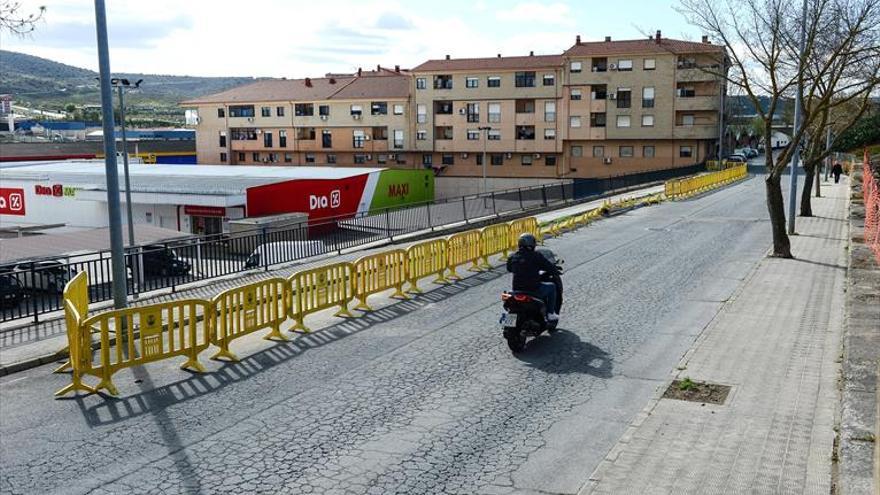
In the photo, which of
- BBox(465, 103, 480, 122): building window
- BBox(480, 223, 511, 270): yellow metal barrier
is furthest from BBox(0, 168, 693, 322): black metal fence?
BBox(465, 103, 480, 122): building window

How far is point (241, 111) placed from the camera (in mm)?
88688

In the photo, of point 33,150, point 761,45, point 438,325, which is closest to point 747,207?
point 761,45

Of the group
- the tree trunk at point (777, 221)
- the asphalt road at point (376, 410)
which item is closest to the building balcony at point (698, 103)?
the tree trunk at point (777, 221)

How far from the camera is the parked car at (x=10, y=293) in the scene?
14370mm

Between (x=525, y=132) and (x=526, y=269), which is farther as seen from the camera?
(x=525, y=132)

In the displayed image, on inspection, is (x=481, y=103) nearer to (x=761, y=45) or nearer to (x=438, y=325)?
(x=761, y=45)

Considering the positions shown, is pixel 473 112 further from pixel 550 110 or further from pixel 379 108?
pixel 379 108

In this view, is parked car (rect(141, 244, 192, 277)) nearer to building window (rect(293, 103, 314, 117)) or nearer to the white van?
the white van

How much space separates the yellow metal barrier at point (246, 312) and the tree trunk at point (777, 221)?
1322 cm

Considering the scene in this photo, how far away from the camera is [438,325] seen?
13.3m

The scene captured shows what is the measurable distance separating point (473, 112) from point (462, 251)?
60141 millimetres

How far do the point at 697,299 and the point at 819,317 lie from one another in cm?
231

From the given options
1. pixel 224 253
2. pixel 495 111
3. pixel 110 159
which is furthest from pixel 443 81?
pixel 110 159

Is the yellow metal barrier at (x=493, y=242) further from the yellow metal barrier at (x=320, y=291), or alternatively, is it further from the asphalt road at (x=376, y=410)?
the yellow metal barrier at (x=320, y=291)
